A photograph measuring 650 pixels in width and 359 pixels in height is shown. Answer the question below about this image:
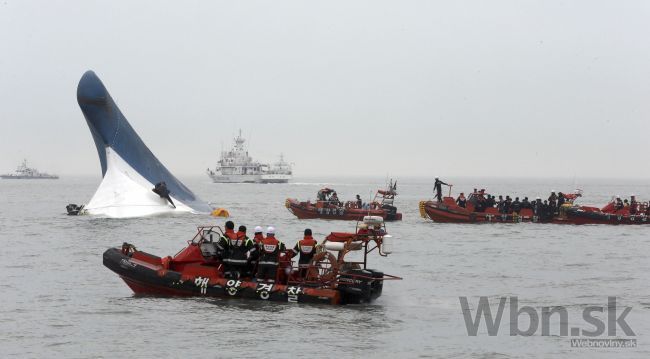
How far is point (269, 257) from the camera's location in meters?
19.9

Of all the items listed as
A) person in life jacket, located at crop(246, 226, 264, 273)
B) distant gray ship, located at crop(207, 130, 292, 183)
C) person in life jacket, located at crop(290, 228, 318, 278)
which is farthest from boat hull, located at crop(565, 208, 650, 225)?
distant gray ship, located at crop(207, 130, 292, 183)

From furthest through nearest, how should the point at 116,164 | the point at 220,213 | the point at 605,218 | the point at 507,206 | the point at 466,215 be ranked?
the point at 220,213 → the point at 116,164 → the point at 466,215 → the point at 507,206 → the point at 605,218

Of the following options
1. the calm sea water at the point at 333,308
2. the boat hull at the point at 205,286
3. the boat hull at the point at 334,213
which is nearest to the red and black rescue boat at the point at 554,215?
the boat hull at the point at 334,213

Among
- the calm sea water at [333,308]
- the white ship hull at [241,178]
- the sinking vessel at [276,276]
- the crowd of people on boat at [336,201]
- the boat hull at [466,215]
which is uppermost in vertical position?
the white ship hull at [241,178]

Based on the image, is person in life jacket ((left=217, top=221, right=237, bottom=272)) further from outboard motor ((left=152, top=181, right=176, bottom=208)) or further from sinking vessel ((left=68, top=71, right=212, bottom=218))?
outboard motor ((left=152, top=181, right=176, bottom=208))

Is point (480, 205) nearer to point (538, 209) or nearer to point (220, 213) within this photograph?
point (538, 209)

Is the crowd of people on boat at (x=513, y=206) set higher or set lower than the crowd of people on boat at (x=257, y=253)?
higher

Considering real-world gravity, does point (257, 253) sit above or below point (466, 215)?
below

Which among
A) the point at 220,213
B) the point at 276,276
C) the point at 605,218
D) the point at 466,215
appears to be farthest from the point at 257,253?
the point at 220,213

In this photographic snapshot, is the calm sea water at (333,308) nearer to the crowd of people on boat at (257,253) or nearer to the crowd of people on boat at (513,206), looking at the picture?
the crowd of people on boat at (257,253)

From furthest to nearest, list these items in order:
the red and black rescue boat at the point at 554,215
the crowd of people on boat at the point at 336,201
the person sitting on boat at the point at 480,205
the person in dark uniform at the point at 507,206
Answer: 1. the crowd of people on boat at the point at 336,201
2. the person sitting on boat at the point at 480,205
3. the person in dark uniform at the point at 507,206
4. the red and black rescue boat at the point at 554,215

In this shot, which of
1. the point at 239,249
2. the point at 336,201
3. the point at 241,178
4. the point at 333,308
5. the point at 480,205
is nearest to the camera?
the point at 333,308

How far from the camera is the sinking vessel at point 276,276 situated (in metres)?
19.4

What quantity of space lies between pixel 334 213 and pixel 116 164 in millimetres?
13725
